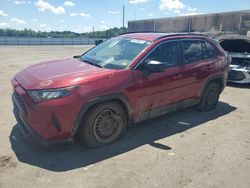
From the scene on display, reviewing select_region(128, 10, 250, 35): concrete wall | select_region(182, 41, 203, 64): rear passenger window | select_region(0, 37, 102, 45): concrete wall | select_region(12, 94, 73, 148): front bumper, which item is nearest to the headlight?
select_region(12, 94, 73, 148): front bumper

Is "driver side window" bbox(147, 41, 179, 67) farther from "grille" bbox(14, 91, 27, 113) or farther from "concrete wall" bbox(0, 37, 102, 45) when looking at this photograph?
"concrete wall" bbox(0, 37, 102, 45)

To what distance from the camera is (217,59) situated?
5566 millimetres

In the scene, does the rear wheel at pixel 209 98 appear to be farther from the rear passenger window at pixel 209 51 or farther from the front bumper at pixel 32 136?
the front bumper at pixel 32 136

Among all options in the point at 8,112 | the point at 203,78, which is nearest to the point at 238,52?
the point at 203,78

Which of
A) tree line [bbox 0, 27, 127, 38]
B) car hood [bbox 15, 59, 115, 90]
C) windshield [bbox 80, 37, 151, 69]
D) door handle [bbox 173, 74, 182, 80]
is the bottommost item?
door handle [bbox 173, 74, 182, 80]

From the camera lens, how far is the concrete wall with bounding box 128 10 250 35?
3881 cm

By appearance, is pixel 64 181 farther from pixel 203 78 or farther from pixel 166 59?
pixel 203 78

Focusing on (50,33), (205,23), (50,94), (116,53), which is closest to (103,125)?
(50,94)

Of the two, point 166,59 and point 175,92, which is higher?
point 166,59

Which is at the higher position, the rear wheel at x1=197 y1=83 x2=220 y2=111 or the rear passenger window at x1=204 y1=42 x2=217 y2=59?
the rear passenger window at x1=204 y1=42 x2=217 y2=59

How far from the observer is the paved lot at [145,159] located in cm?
310

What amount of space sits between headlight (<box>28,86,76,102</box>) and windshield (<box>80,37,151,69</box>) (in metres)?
0.95

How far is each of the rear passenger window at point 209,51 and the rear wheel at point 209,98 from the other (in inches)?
26.0

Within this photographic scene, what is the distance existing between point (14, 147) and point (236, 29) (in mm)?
42221
